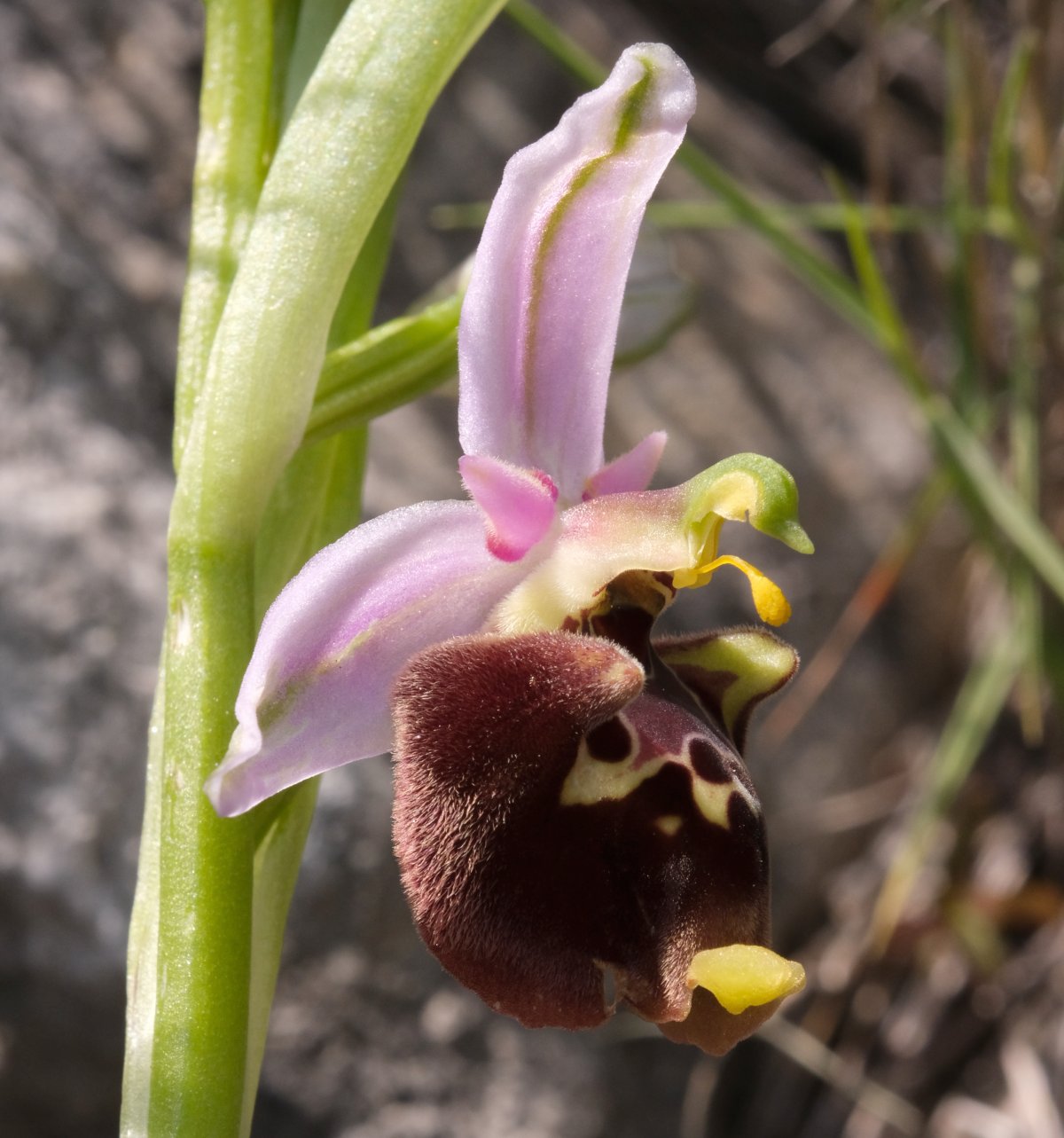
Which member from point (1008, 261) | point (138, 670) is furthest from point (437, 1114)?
point (1008, 261)

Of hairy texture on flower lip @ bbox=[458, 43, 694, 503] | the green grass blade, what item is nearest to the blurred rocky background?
the green grass blade

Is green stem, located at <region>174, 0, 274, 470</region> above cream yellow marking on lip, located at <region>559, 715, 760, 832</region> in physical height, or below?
above

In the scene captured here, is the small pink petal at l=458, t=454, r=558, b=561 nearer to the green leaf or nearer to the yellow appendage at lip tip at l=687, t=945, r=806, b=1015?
the green leaf

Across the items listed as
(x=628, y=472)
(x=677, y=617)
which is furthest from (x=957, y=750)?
(x=628, y=472)

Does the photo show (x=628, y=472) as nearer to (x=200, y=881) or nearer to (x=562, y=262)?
(x=562, y=262)

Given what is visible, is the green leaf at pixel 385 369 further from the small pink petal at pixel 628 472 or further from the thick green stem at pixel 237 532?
the small pink petal at pixel 628 472

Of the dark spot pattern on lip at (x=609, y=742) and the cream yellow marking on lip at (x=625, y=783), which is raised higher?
the dark spot pattern on lip at (x=609, y=742)

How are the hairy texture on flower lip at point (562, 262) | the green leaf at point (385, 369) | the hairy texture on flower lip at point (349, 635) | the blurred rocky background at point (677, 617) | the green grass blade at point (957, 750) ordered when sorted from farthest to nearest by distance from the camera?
1. the green grass blade at point (957, 750)
2. the blurred rocky background at point (677, 617)
3. the green leaf at point (385, 369)
4. the hairy texture on flower lip at point (562, 262)
5. the hairy texture on flower lip at point (349, 635)

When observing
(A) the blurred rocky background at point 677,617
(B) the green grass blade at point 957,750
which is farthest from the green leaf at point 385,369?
(B) the green grass blade at point 957,750

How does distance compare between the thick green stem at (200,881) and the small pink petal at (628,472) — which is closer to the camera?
the thick green stem at (200,881)
